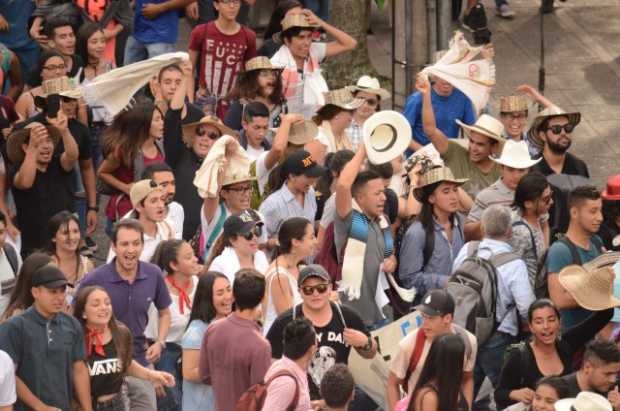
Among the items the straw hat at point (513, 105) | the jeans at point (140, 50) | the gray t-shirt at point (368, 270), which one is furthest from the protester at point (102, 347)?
the jeans at point (140, 50)

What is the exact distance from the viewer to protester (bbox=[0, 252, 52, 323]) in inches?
428

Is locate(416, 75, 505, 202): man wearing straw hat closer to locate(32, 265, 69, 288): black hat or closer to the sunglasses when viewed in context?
the sunglasses

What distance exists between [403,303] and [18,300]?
2.91 m

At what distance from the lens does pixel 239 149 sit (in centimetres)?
1309

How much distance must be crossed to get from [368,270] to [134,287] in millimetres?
1668

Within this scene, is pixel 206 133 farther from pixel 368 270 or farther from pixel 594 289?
pixel 594 289

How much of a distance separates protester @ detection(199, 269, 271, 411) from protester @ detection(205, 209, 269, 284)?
123 centimetres

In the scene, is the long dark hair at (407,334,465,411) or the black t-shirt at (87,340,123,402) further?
the black t-shirt at (87,340,123,402)

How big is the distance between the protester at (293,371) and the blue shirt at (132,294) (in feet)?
5.89

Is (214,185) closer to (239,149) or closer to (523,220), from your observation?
(239,149)

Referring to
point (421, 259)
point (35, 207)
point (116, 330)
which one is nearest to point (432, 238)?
point (421, 259)

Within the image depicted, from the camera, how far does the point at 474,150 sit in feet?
46.1

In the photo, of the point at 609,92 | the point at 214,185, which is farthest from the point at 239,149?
the point at 609,92

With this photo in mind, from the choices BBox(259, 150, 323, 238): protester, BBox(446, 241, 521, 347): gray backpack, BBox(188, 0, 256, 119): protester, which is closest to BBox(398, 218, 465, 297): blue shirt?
BBox(446, 241, 521, 347): gray backpack
